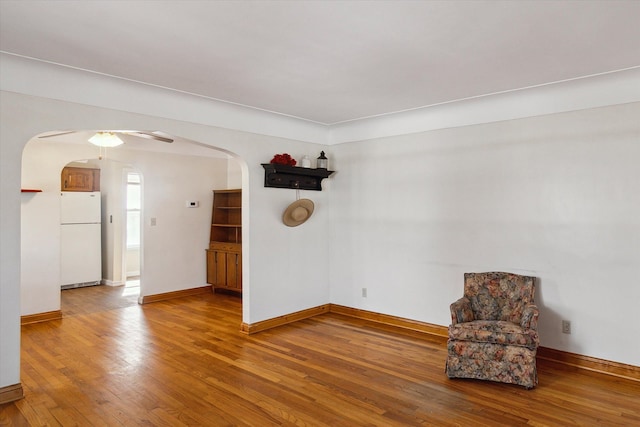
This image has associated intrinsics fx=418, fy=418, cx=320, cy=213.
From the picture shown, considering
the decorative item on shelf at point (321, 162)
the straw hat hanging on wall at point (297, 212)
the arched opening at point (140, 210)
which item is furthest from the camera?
the decorative item on shelf at point (321, 162)

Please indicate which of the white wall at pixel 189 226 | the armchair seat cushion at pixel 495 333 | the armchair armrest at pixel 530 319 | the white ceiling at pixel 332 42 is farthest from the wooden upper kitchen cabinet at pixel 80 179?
the armchair armrest at pixel 530 319

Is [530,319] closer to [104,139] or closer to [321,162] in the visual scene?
[321,162]

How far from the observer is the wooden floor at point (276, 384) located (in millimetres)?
2861

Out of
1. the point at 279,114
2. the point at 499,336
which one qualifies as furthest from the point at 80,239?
the point at 499,336

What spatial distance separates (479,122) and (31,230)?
5506 millimetres

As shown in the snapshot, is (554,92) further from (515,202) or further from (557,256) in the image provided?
(557,256)

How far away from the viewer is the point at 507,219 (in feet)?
14.0

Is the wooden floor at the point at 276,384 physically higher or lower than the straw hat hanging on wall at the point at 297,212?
lower

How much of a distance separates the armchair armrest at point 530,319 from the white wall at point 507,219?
57cm

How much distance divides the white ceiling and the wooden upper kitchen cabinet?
510cm

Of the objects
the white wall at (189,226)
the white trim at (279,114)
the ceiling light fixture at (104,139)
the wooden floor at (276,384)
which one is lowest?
the wooden floor at (276,384)

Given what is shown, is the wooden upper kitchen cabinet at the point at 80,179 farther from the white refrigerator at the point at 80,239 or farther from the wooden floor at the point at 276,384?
the wooden floor at the point at 276,384

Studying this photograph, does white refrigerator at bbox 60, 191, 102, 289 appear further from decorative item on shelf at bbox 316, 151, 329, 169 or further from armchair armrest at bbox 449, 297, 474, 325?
armchair armrest at bbox 449, 297, 474, 325

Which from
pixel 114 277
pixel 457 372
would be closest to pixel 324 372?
pixel 457 372
